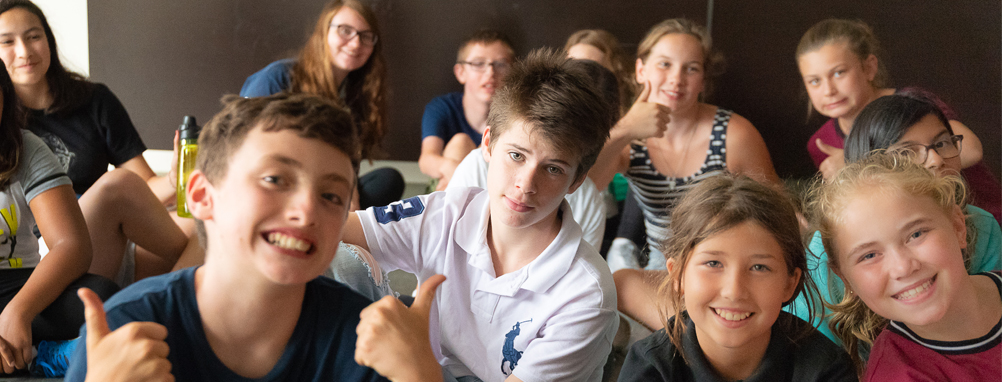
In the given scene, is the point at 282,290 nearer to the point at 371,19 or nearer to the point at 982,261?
the point at 982,261

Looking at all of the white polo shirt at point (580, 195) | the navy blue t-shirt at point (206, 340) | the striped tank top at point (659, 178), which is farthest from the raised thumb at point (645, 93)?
the navy blue t-shirt at point (206, 340)

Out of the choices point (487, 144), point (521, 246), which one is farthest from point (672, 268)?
point (487, 144)

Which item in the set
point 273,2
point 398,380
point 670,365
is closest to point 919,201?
point 670,365

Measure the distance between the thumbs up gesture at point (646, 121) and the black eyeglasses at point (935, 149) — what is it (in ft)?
1.83

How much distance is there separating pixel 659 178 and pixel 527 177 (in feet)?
3.15

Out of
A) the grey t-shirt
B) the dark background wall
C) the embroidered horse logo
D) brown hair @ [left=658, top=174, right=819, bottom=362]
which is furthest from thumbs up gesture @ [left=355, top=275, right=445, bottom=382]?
the dark background wall

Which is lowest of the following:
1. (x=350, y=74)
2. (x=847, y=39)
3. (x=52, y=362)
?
(x=52, y=362)

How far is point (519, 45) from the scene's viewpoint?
283 cm

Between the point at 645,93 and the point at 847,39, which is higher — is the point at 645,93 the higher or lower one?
the lower one

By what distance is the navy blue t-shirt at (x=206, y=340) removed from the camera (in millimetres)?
779

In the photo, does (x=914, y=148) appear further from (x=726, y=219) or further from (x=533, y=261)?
(x=533, y=261)

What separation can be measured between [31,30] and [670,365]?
5.91 ft

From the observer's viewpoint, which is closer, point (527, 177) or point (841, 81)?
point (527, 177)

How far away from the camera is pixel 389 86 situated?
292cm
